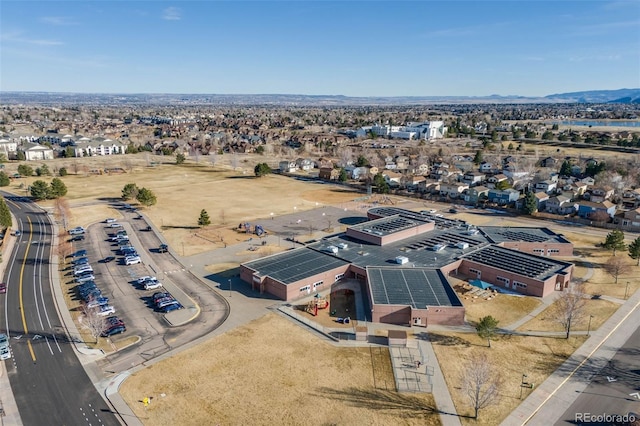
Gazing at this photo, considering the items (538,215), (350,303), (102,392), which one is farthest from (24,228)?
(538,215)

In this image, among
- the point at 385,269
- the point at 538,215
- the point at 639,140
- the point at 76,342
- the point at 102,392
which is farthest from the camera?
the point at 639,140

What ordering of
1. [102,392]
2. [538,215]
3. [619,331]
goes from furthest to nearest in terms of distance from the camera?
[538,215] < [619,331] < [102,392]

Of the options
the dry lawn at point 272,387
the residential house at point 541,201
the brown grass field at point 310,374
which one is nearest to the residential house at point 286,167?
the residential house at point 541,201

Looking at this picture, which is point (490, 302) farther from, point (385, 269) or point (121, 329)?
point (121, 329)

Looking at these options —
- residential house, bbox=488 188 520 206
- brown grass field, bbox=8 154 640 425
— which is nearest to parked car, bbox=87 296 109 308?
brown grass field, bbox=8 154 640 425

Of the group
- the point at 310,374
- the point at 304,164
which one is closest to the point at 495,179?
the point at 304,164

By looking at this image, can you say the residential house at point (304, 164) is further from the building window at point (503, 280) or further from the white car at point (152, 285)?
the building window at point (503, 280)

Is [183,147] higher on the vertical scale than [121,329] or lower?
higher
